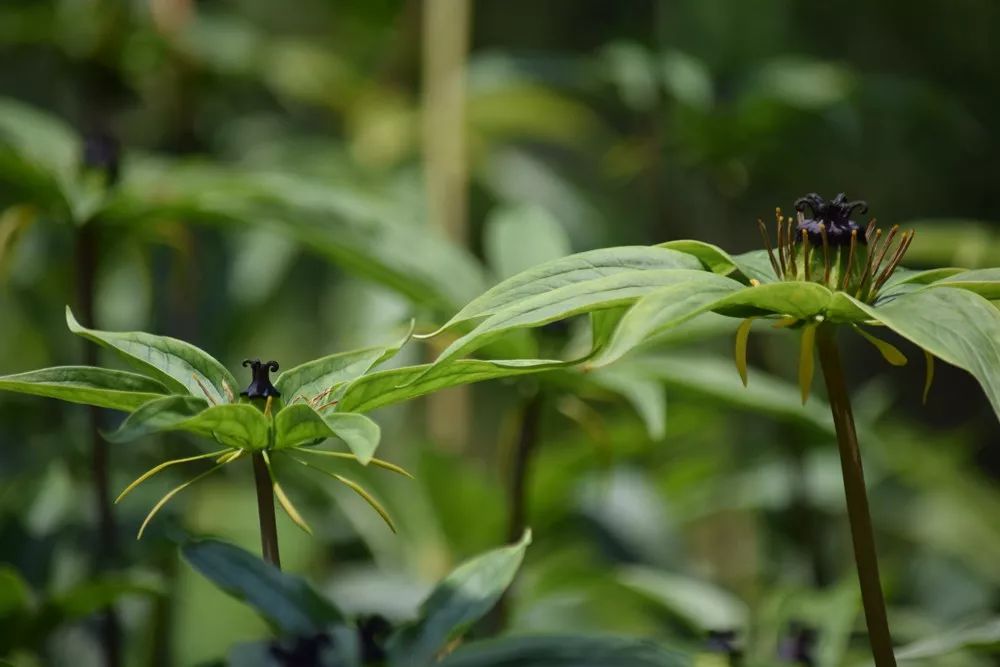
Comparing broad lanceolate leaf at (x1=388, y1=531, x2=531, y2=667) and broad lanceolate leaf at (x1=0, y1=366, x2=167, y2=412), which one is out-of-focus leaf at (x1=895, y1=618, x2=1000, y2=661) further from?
broad lanceolate leaf at (x1=0, y1=366, x2=167, y2=412)

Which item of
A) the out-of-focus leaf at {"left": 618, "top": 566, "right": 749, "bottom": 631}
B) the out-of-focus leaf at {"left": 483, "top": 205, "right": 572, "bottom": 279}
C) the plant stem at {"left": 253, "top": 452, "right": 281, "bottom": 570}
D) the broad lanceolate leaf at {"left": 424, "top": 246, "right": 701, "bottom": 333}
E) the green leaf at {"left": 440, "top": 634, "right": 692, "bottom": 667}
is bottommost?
the out-of-focus leaf at {"left": 618, "top": 566, "right": 749, "bottom": 631}

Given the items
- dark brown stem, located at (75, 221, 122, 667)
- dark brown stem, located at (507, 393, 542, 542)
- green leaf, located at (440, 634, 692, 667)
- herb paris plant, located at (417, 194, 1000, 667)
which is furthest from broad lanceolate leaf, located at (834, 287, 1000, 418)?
dark brown stem, located at (75, 221, 122, 667)

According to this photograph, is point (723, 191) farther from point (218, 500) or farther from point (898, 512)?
point (218, 500)

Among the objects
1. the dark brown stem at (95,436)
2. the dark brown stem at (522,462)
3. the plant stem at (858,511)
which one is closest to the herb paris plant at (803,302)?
the plant stem at (858,511)

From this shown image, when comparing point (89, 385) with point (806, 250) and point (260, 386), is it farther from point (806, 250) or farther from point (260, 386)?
point (806, 250)

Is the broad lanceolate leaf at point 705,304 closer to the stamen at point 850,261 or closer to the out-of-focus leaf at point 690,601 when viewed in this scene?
the stamen at point 850,261

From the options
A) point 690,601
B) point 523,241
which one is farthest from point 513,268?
point 690,601

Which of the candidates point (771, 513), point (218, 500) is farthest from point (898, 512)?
point (218, 500)
